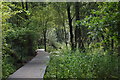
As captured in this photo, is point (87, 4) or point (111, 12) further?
point (87, 4)

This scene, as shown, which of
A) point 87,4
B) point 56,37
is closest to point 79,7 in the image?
point 87,4

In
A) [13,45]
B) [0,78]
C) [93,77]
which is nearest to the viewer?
[0,78]

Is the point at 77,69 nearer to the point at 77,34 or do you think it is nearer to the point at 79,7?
the point at 79,7

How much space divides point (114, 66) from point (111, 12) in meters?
1.55

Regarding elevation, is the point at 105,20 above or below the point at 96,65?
above

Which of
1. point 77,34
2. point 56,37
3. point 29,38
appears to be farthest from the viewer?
point 56,37

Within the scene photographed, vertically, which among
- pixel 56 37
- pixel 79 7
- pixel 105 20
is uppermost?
pixel 79 7

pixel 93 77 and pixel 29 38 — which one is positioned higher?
pixel 29 38

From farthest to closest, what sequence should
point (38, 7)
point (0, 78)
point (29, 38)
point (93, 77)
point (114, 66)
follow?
1. point (38, 7)
2. point (29, 38)
3. point (114, 66)
4. point (93, 77)
5. point (0, 78)

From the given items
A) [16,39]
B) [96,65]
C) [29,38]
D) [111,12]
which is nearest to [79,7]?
[29,38]

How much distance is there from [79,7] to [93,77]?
571 cm

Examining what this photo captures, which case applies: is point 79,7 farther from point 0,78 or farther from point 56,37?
point 56,37

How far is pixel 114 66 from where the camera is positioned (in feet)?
11.8

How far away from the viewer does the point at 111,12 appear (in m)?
2.59
